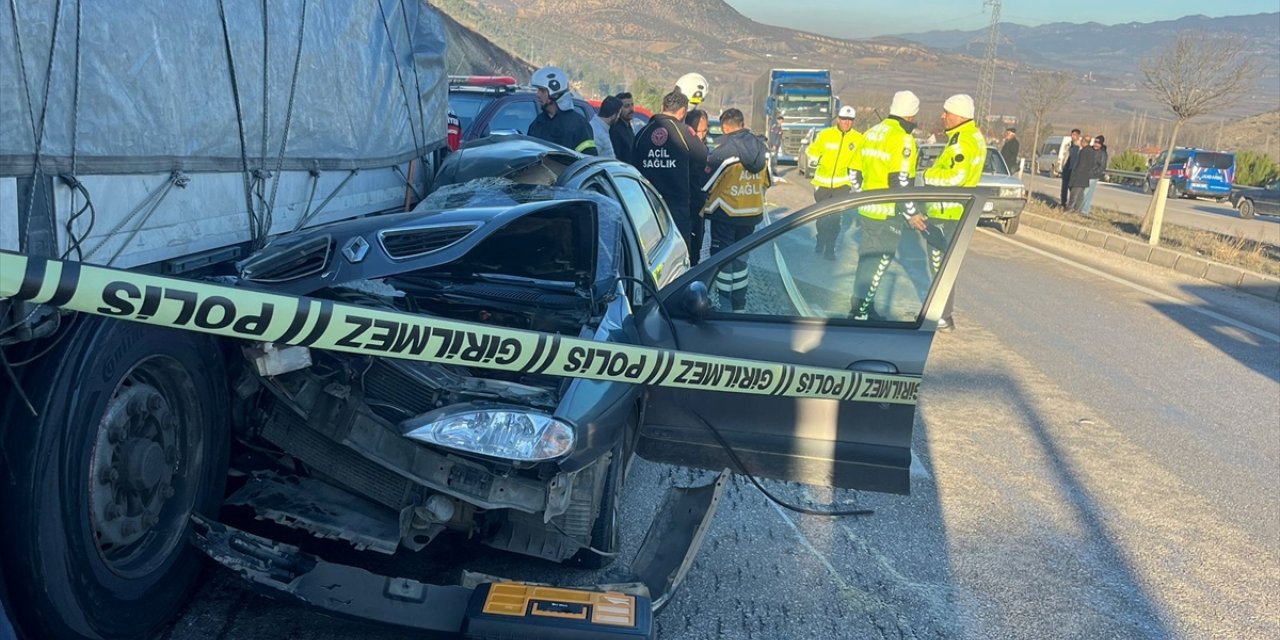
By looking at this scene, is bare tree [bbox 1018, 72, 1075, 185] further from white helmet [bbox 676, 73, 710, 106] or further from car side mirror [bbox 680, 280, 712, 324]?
car side mirror [bbox 680, 280, 712, 324]

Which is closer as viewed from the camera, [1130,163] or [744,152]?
[744,152]

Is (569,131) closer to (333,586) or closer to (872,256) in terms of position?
(872,256)

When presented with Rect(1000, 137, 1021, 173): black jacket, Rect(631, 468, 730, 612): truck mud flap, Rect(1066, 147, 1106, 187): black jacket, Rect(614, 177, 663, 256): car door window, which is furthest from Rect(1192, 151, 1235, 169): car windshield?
Rect(631, 468, 730, 612): truck mud flap

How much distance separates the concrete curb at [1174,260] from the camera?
11.4 m

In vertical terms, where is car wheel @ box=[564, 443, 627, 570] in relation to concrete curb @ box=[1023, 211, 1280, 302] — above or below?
above

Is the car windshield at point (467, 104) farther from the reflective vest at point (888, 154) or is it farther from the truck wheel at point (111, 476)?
the truck wheel at point (111, 476)

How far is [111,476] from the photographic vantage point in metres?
2.54

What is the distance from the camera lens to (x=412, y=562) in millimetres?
3473

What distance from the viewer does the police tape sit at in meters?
1.93

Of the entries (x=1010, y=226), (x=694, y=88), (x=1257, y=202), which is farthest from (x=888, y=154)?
(x=1257, y=202)

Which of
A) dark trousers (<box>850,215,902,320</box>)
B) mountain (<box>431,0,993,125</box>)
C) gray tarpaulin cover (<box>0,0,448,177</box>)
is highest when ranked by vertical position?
mountain (<box>431,0,993,125</box>)

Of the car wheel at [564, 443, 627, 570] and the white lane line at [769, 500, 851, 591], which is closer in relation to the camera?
the car wheel at [564, 443, 627, 570]

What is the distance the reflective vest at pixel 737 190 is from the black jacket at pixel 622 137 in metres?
2.16

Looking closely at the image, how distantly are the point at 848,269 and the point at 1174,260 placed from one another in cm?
1129
